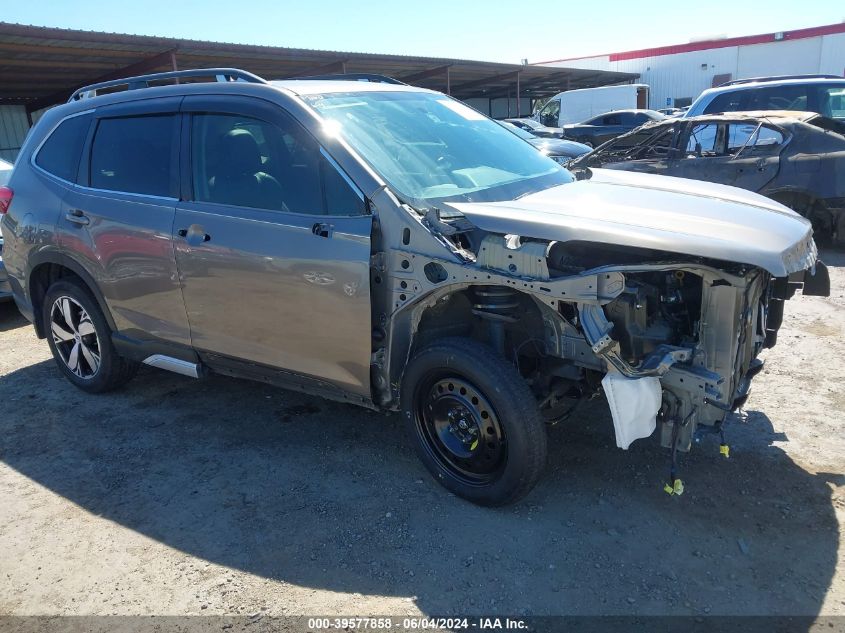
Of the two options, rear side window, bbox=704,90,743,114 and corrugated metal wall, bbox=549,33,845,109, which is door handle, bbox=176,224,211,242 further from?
corrugated metal wall, bbox=549,33,845,109

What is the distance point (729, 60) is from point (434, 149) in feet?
137

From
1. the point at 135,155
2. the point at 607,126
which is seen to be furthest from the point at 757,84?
the point at 607,126

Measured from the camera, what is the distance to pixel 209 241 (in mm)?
3621

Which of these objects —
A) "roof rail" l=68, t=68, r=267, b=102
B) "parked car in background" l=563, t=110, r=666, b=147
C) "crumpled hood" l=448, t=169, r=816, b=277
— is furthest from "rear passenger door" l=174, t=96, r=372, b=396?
"parked car in background" l=563, t=110, r=666, b=147

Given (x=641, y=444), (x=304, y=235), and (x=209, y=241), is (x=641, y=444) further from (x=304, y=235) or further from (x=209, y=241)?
(x=209, y=241)

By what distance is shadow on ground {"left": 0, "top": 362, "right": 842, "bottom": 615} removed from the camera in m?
2.66

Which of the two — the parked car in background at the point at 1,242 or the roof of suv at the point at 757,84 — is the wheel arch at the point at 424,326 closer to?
the parked car in background at the point at 1,242

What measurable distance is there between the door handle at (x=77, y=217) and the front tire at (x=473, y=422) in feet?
8.19

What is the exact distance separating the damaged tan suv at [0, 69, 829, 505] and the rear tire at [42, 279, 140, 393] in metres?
0.24

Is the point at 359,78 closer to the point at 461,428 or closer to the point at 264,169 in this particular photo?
the point at 264,169

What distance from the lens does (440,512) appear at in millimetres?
3188

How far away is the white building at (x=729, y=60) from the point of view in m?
35.1

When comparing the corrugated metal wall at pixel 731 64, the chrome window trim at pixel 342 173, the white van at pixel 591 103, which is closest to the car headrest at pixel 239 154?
the chrome window trim at pixel 342 173

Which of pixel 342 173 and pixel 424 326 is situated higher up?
pixel 342 173
